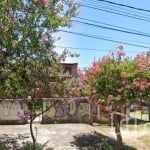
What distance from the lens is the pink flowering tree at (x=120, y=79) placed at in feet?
60.9

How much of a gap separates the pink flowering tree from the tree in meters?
7.33

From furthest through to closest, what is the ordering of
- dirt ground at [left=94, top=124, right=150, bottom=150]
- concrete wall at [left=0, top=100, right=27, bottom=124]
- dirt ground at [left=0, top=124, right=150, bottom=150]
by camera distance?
concrete wall at [left=0, top=100, right=27, bottom=124] < dirt ground at [left=94, top=124, right=150, bottom=150] < dirt ground at [left=0, top=124, right=150, bottom=150]

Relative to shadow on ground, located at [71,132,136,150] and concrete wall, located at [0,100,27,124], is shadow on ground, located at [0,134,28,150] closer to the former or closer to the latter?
shadow on ground, located at [71,132,136,150]

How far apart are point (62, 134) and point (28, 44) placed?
37.9 ft

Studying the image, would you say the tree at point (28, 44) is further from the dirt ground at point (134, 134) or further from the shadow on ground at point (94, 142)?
the dirt ground at point (134, 134)

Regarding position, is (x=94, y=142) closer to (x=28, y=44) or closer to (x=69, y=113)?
(x=69, y=113)

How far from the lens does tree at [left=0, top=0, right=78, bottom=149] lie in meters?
10.4

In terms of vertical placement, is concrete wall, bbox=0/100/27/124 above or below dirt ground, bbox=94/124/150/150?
above

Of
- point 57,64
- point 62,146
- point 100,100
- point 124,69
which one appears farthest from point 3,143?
point 57,64

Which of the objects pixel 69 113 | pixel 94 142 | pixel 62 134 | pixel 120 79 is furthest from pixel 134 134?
pixel 120 79

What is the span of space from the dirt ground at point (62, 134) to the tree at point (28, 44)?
284 inches

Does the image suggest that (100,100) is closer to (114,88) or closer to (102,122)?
(114,88)

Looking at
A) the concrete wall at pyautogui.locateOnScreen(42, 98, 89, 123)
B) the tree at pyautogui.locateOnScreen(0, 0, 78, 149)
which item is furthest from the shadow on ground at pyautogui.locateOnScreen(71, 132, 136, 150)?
the tree at pyautogui.locateOnScreen(0, 0, 78, 149)

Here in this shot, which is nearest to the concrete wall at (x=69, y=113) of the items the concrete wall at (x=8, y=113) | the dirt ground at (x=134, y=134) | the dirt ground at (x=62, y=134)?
the dirt ground at (x=62, y=134)
